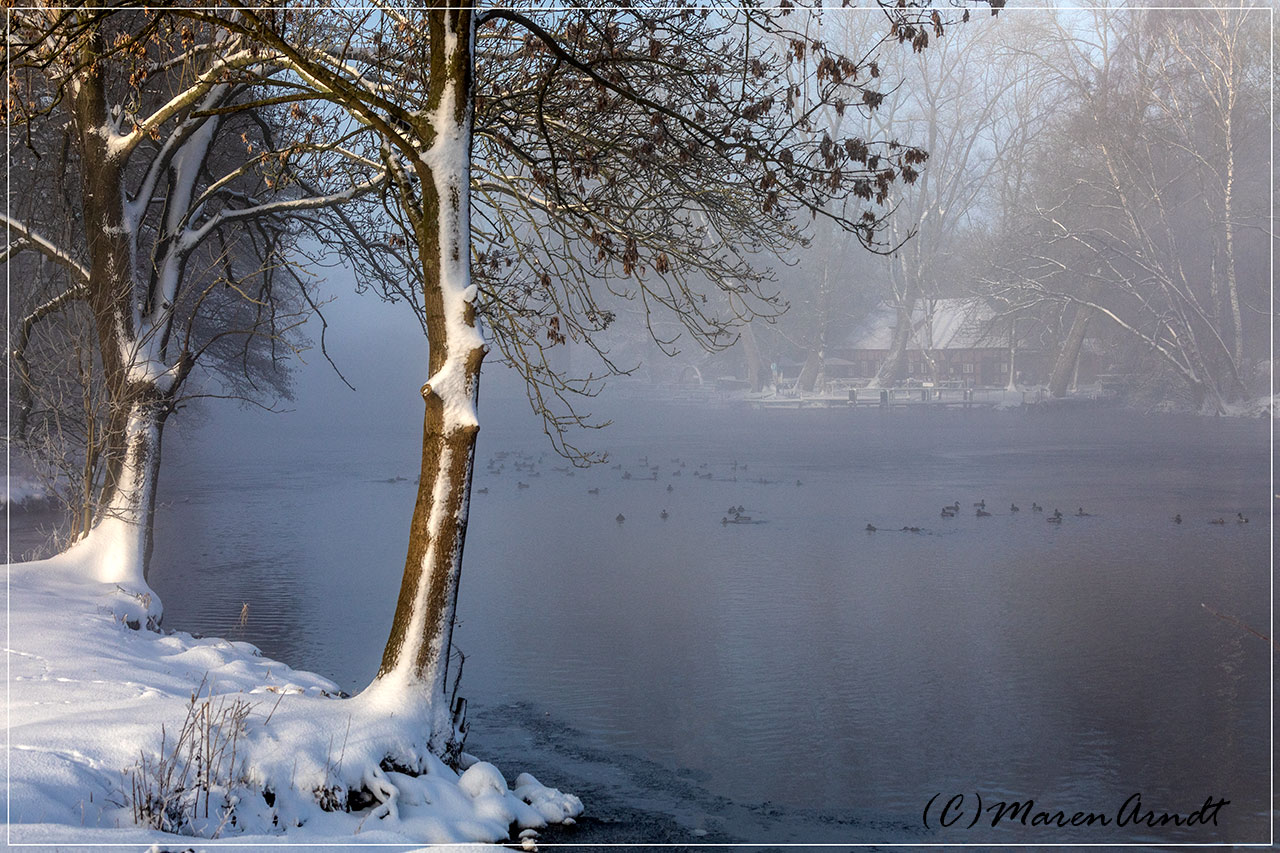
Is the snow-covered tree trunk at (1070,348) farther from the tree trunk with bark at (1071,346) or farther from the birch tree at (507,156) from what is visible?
the birch tree at (507,156)

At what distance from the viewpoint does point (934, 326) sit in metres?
70.8

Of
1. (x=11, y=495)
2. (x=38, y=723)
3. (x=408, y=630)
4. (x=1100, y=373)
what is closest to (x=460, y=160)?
(x=408, y=630)

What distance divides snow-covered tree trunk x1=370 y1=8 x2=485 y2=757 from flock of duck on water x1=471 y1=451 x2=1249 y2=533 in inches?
558

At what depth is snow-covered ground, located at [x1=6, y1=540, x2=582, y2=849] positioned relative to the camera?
532 centimetres

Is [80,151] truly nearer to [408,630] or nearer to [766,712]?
[408,630]

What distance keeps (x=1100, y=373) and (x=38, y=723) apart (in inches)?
2536

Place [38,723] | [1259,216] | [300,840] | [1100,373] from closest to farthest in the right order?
[300,840]
[38,723]
[1259,216]
[1100,373]

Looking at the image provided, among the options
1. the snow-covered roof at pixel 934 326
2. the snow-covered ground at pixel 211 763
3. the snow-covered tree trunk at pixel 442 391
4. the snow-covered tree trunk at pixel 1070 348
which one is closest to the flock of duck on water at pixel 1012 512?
the snow-covered ground at pixel 211 763

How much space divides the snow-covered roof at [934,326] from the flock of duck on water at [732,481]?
34.0 m

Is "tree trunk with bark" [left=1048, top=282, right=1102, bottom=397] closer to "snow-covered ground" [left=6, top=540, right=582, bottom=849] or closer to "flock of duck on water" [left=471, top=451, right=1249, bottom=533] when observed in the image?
"flock of duck on water" [left=471, top=451, right=1249, bottom=533]

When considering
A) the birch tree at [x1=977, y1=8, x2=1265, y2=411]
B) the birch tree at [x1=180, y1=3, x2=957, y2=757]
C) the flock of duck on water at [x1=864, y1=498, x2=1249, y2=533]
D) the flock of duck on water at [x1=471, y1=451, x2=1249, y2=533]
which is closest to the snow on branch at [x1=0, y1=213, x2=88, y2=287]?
Answer: the birch tree at [x1=180, y1=3, x2=957, y2=757]

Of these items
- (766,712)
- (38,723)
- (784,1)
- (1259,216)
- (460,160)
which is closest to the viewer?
(38,723)

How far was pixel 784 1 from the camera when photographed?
8008 mm

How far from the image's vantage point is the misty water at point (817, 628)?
8.65m
